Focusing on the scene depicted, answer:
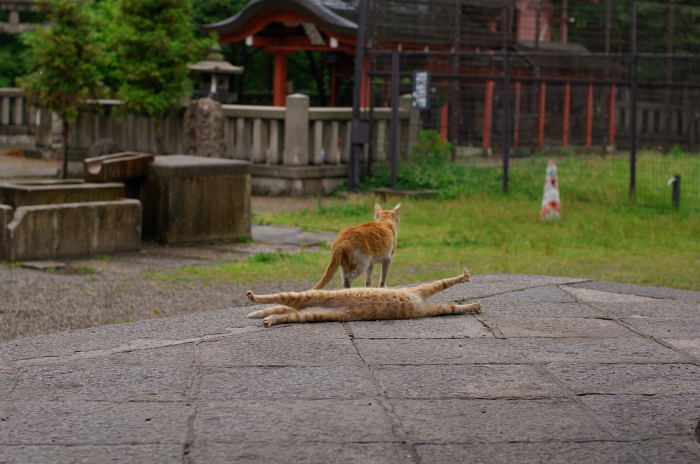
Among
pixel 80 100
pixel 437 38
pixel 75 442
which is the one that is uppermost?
pixel 437 38

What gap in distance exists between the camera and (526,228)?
1360cm

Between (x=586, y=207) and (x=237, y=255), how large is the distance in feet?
20.7

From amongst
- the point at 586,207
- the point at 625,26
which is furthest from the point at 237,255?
the point at 625,26

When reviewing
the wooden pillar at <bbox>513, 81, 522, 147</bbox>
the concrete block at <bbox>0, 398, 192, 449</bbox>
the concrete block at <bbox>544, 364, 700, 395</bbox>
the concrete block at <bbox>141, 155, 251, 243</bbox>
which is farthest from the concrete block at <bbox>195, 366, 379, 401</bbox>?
the wooden pillar at <bbox>513, 81, 522, 147</bbox>

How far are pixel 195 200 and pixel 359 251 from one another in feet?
16.8

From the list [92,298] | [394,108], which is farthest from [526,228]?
[92,298]

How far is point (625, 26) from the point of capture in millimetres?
31203

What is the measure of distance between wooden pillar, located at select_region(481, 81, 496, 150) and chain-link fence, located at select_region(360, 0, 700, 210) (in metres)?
0.05

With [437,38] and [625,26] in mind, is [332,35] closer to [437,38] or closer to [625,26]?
[437,38]

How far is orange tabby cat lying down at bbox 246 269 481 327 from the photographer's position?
21.2 feet

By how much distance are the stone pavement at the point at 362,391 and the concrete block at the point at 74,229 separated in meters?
4.13

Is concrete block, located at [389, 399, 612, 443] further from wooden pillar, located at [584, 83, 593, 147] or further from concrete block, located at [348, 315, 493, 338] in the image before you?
wooden pillar, located at [584, 83, 593, 147]

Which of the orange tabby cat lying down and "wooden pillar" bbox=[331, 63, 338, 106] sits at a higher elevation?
"wooden pillar" bbox=[331, 63, 338, 106]

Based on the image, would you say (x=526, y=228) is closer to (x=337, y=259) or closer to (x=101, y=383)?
(x=337, y=259)
